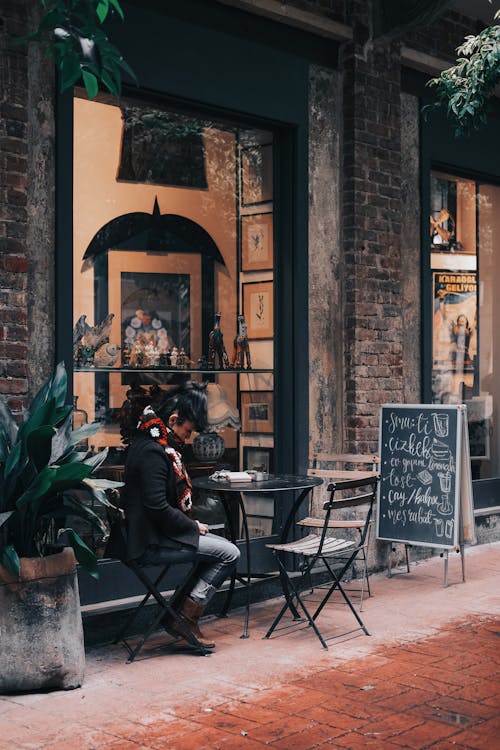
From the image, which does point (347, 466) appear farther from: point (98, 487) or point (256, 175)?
point (98, 487)

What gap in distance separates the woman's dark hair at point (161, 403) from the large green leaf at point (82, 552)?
108cm

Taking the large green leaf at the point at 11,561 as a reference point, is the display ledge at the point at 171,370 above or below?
above

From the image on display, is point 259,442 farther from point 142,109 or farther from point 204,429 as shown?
point 142,109

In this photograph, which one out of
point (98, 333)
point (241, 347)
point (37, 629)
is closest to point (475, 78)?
point (241, 347)

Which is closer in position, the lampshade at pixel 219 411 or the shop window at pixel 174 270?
the shop window at pixel 174 270

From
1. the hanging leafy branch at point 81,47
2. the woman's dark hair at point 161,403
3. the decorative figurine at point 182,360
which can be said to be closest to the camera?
the hanging leafy branch at point 81,47

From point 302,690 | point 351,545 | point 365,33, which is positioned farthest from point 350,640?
point 365,33

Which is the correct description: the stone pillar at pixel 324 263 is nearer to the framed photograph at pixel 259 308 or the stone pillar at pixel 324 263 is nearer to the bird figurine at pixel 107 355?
the framed photograph at pixel 259 308

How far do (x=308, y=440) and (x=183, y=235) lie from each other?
5.94ft

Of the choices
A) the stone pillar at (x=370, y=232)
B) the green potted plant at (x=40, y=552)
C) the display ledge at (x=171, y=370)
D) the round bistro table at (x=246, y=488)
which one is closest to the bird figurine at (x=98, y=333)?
the display ledge at (x=171, y=370)

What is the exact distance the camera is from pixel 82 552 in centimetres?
507

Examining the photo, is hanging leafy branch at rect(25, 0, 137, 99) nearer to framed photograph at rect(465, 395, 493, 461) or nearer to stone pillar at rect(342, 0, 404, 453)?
stone pillar at rect(342, 0, 404, 453)

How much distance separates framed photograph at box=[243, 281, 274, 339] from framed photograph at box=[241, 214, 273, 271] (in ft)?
0.46

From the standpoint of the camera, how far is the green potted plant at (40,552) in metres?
4.91
